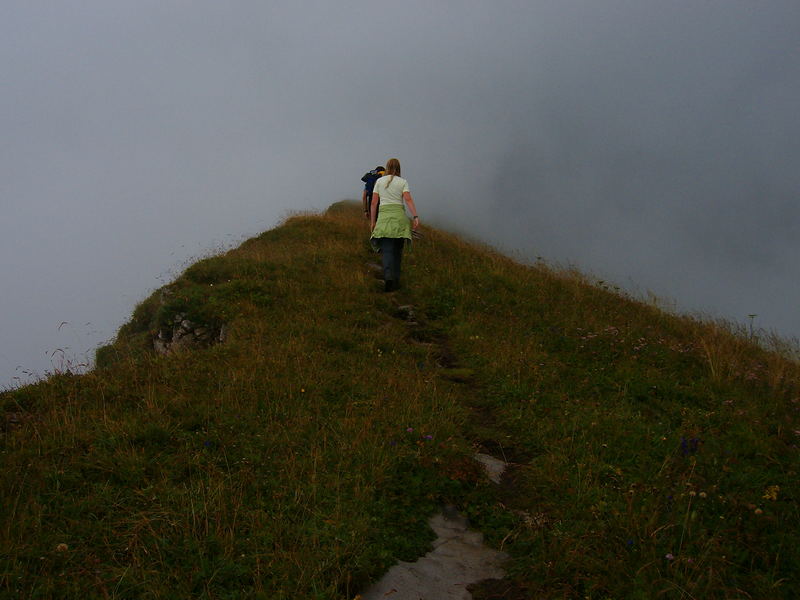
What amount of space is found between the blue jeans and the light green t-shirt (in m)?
0.85

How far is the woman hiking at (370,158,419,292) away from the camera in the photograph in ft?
37.5

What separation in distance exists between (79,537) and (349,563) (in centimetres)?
196

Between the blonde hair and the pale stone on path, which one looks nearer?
the pale stone on path

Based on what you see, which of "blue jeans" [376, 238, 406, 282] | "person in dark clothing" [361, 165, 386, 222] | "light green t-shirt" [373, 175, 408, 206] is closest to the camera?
"light green t-shirt" [373, 175, 408, 206]

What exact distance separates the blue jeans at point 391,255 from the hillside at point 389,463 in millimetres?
2510

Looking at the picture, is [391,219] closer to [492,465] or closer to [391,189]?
[391,189]

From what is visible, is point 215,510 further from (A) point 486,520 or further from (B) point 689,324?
(B) point 689,324

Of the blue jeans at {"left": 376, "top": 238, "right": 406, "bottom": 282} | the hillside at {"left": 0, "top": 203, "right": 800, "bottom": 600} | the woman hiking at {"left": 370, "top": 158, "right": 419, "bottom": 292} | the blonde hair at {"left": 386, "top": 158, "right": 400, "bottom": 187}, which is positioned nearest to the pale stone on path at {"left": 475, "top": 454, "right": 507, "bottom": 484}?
the hillside at {"left": 0, "top": 203, "right": 800, "bottom": 600}

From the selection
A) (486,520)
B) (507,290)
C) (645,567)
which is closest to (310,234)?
(507,290)

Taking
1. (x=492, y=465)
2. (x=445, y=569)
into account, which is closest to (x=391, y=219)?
(x=492, y=465)

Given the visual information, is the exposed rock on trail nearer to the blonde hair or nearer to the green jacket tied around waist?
the green jacket tied around waist

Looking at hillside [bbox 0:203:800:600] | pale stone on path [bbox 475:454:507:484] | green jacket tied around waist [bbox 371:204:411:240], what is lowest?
pale stone on path [bbox 475:454:507:484]

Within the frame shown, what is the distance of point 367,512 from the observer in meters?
4.30

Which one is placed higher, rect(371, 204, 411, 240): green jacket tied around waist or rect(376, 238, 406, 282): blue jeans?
rect(371, 204, 411, 240): green jacket tied around waist
